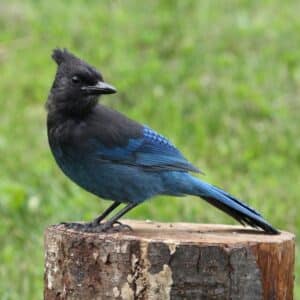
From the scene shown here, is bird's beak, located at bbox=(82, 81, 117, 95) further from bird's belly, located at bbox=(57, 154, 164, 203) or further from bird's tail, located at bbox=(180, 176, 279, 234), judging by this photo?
bird's tail, located at bbox=(180, 176, 279, 234)

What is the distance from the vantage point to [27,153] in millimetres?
8016

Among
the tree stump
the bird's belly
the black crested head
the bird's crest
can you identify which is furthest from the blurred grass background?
the tree stump

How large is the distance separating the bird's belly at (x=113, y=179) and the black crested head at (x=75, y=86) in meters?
0.24

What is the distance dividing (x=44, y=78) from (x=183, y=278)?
5.54 m

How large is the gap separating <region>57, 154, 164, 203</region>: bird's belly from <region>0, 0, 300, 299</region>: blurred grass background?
147 cm

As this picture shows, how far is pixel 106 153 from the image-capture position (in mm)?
4758

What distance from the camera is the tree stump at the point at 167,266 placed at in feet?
13.1

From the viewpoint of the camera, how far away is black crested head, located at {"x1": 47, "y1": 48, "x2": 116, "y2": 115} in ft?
15.5

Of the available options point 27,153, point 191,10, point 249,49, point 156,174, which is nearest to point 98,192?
point 156,174

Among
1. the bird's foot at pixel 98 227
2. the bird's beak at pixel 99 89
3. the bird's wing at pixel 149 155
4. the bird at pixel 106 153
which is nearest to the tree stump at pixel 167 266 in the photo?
the bird's foot at pixel 98 227

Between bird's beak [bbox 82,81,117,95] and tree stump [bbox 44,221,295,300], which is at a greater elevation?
bird's beak [bbox 82,81,117,95]

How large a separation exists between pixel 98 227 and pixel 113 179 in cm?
39

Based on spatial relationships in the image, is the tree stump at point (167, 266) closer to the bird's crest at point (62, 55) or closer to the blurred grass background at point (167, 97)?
the bird's crest at point (62, 55)

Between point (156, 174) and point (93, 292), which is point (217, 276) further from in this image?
point (156, 174)
